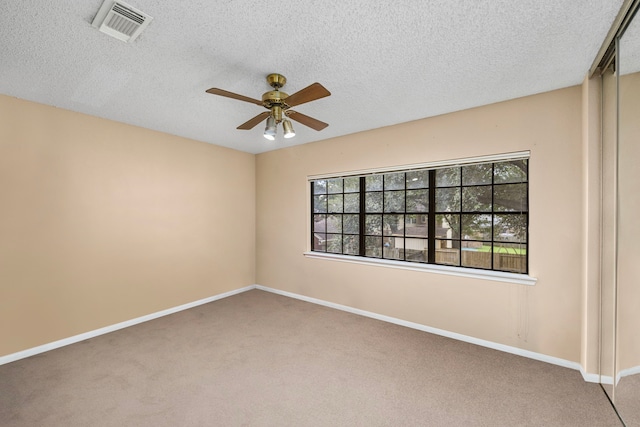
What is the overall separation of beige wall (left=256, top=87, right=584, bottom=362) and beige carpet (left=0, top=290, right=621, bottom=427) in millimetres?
299

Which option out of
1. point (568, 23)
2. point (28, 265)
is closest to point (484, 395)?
point (568, 23)

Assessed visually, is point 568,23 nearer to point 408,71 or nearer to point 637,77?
point 637,77

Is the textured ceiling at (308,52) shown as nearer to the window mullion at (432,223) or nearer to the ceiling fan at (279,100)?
the ceiling fan at (279,100)

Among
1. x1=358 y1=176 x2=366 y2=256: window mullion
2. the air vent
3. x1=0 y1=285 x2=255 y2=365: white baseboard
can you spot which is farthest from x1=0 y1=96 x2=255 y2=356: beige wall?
x1=358 y1=176 x2=366 y2=256: window mullion

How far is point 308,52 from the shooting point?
6.56 feet

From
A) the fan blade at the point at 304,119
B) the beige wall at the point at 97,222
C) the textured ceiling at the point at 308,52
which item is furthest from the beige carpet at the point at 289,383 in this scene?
the textured ceiling at the point at 308,52

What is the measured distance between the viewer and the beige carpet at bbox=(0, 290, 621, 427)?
1921mm

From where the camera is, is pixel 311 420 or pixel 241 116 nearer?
pixel 311 420

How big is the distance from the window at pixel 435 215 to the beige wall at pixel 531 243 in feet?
0.67

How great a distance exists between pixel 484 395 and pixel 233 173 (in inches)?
175

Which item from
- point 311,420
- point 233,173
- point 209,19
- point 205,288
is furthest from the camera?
point 233,173

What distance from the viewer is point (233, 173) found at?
15.9 feet

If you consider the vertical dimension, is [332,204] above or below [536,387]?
above

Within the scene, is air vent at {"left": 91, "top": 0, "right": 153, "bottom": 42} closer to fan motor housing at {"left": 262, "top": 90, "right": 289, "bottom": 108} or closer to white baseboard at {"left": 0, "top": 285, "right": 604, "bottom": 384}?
fan motor housing at {"left": 262, "top": 90, "right": 289, "bottom": 108}
